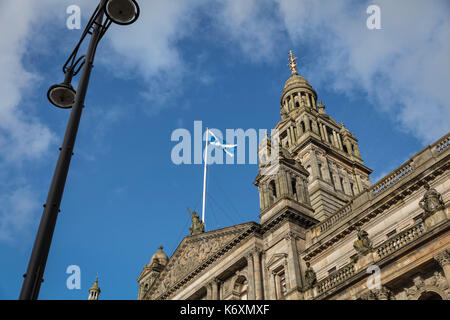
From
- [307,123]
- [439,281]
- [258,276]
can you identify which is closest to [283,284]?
[258,276]

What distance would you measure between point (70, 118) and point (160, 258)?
45.8 meters

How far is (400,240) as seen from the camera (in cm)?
2366

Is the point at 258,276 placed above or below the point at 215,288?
below

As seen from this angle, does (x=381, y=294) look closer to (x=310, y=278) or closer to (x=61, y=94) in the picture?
(x=310, y=278)

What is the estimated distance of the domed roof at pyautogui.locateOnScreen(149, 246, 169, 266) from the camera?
5207 centimetres

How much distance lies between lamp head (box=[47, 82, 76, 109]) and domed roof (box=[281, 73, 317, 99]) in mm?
53637

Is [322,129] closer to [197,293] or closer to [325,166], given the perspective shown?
[325,166]

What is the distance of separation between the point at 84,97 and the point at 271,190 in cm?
2803

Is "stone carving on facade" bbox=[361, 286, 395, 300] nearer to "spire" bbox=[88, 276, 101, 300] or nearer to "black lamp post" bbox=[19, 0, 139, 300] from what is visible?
"black lamp post" bbox=[19, 0, 139, 300]

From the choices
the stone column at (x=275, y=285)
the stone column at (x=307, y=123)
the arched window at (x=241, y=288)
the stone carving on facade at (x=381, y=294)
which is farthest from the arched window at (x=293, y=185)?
the stone column at (x=307, y=123)

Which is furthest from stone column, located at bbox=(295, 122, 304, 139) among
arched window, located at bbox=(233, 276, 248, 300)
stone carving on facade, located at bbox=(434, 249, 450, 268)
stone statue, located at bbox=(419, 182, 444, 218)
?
stone carving on facade, located at bbox=(434, 249, 450, 268)

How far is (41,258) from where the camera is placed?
283 inches

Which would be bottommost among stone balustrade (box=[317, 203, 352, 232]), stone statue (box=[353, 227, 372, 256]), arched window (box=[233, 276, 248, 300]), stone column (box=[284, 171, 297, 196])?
stone statue (box=[353, 227, 372, 256])
